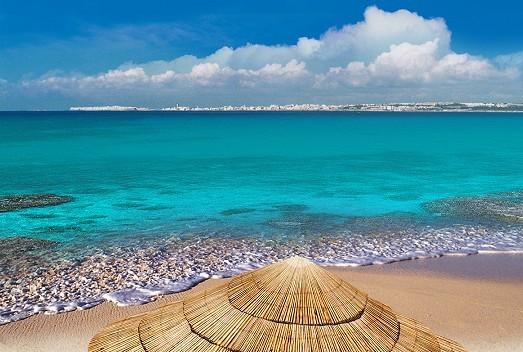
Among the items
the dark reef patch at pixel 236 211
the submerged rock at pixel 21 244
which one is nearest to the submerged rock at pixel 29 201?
the submerged rock at pixel 21 244

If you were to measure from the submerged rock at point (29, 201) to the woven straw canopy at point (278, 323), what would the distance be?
778 inches

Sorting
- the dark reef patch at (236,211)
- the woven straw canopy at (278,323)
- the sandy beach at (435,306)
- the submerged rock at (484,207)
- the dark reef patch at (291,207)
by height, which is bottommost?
the submerged rock at (484,207)

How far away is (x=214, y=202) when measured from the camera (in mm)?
25266

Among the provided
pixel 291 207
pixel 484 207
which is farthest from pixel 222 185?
pixel 484 207

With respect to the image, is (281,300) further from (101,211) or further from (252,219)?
(101,211)

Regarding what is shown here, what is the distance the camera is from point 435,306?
1231 cm

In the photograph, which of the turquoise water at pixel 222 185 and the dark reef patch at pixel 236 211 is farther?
the dark reef patch at pixel 236 211

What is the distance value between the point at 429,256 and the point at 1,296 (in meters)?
13.2

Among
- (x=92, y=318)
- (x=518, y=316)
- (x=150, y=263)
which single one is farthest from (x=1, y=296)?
(x=518, y=316)

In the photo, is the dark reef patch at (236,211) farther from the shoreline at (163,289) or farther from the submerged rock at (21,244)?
the submerged rock at (21,244)

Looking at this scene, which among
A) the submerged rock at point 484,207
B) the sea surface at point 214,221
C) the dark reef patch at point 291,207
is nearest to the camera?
the sea surface at point 214,221

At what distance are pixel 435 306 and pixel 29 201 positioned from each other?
821 inches

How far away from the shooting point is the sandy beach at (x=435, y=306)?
10.6 metres

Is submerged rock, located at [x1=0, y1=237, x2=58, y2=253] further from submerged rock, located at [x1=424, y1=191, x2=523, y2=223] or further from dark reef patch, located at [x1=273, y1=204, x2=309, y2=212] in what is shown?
submerged rock, located at [x1=424, y1=191, x2=523, y2=223]
